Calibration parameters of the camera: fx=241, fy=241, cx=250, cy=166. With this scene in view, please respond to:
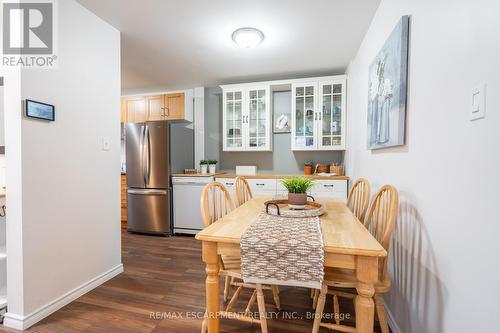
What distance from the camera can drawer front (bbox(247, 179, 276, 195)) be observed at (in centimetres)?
332

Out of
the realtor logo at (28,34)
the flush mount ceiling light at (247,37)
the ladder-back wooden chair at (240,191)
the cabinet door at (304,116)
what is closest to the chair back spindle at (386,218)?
the ladder-back wooden chair at (240,191)

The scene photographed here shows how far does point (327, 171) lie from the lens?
3.57 metres

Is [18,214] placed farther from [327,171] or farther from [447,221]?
[327,171]

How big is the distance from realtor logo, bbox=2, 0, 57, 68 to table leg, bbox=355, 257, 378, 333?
2.27 m

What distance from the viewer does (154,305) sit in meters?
1.82

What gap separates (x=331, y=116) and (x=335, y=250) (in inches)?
105

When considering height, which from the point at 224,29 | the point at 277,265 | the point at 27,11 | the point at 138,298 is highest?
the point at 224,29

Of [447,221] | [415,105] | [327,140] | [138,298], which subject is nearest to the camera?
[447,221]

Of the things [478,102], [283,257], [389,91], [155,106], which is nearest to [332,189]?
[389,91]

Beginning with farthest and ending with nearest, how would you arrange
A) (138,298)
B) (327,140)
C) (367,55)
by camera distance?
(327,140)
(367,55)
(138,298)

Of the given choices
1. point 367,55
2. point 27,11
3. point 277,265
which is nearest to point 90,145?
point 27,11

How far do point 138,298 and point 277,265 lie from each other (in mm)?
1450

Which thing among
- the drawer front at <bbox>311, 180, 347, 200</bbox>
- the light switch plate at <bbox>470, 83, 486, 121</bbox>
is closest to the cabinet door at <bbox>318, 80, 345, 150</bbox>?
the drawer front at <bbox>311, 180, 347, 200</bbox>

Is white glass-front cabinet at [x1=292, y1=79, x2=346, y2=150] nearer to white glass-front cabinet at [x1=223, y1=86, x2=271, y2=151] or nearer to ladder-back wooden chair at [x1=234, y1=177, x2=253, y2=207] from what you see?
white glass-front cabinet at [x1=223, y1=86, x2=271, y2=151]
